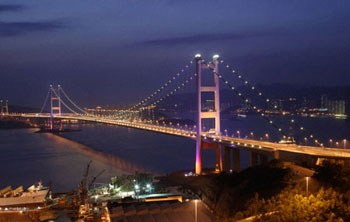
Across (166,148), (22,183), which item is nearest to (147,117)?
(166,148)

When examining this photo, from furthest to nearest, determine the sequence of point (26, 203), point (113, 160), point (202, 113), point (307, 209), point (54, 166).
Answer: point (113, 160)
point (54, 166)
point (202, 113)
point (26, 203)
point (307, 209)

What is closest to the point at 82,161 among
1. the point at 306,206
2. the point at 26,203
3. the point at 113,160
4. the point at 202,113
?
the point at 113,160

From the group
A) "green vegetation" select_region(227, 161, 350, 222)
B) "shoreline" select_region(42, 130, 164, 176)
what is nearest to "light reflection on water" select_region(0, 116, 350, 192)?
"shoreline" select_region(42, 130, 164, 176)

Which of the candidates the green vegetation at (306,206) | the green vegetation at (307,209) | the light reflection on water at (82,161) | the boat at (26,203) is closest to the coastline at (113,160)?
the light reflection on water at (82,161)

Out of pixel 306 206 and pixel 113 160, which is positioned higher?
pixel 306 206

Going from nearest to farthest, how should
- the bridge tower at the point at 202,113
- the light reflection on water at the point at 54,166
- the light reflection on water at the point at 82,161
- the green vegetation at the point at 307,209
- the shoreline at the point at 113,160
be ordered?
the green vegetation at the point at 307,209 < the bridge tower at the point at 202,113 < the light reflection on water at the point at 54,166 < the light reflection on water at the point at 82,161 < the shoreline at the point at 113,160

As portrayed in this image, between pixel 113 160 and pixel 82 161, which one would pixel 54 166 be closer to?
pixel 82 161

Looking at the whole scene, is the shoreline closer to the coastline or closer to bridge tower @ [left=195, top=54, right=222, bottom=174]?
the coastline

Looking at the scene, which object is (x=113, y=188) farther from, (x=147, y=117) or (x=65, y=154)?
(x=147, y=117)

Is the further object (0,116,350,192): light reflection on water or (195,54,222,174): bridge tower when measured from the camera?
(0,116,350,192): light reflection on water

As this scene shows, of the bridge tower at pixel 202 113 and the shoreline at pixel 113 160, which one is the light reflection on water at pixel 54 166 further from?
the bridge tower at pixel 202 113

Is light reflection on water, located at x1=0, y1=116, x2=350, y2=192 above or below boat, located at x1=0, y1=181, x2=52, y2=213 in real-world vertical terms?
below
